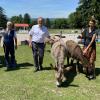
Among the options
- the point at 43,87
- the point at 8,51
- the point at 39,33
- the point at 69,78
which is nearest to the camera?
the point at 43,87

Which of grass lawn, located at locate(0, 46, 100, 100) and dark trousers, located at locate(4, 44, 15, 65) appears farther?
dark trousers, located at locate(4, 44, 15, 65)

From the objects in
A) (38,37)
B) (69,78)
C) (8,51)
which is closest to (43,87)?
(69,78)

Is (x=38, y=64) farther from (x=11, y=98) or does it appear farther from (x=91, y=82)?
(x=11, y=98)

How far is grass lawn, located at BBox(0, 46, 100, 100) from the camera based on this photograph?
909cm

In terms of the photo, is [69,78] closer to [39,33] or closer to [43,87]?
[43,87]

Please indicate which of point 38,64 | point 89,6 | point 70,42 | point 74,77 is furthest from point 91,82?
point 89,6

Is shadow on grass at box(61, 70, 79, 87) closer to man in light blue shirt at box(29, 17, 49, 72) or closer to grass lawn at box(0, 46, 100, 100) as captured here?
grass lawn at box(0, 46, 100, 100)

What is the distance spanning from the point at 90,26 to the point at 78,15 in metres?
72.7

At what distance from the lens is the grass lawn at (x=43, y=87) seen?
9086mm

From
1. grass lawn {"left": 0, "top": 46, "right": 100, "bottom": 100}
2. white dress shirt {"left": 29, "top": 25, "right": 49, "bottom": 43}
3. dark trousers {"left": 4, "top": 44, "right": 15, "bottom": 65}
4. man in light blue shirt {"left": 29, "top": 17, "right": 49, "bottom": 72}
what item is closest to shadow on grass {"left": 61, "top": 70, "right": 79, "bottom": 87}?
grass lawn {"left": 0, "top": 46, "right": 100, "bottom": 100}

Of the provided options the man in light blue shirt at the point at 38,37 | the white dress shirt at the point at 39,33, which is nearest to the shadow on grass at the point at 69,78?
the man in light blue shirt at the point at 38,37

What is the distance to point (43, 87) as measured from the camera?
10109 millimetres

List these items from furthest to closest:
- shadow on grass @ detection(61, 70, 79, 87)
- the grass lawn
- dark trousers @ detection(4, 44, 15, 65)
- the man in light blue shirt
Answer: dark trousers @ detection(4, 44, 15, 65)
the man in light blue shirt
shadow on grass @ detection(61, 70, 79, 87)
the grass lawn

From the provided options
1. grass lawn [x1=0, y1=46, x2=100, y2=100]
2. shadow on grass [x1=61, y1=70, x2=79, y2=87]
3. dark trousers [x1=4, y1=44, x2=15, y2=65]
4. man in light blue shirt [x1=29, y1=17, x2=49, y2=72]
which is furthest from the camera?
dark trousers [x1=4, y1=44, x2=15, y2=65]
